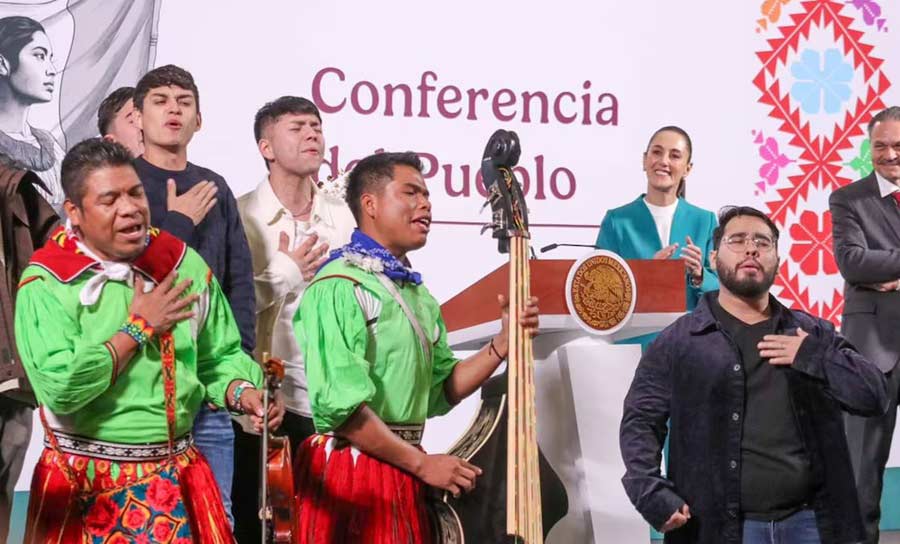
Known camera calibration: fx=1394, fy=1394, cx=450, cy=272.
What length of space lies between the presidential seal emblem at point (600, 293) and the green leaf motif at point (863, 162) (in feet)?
6.14

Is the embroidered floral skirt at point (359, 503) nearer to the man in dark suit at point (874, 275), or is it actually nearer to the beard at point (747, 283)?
the beard at point (747, 283)

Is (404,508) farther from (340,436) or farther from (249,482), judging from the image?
(249,482)

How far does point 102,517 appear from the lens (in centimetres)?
284

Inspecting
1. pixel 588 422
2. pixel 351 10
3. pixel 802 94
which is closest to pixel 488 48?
pixel 351 10

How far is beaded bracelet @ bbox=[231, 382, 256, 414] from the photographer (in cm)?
301

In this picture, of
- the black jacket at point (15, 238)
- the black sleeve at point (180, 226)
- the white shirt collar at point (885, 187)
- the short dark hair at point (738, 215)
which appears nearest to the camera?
the short dark hair at point (738, 215)

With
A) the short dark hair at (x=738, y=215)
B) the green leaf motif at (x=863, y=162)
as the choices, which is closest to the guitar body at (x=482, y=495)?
the short dark hair at (x=738, y=215)

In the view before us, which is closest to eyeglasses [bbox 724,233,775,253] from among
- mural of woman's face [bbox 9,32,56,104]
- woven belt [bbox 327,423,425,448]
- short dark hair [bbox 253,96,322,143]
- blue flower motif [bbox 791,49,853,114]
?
woven belt [bbox 327,423,425,448]

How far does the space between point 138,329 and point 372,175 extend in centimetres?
96

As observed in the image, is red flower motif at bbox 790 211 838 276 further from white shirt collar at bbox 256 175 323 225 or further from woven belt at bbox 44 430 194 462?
woven belt at bbox 44 430 194 462

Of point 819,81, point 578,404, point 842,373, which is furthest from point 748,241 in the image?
point 819,81

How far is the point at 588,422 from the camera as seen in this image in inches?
162

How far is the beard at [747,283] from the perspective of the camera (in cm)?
368

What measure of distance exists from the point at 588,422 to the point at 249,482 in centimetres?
106
